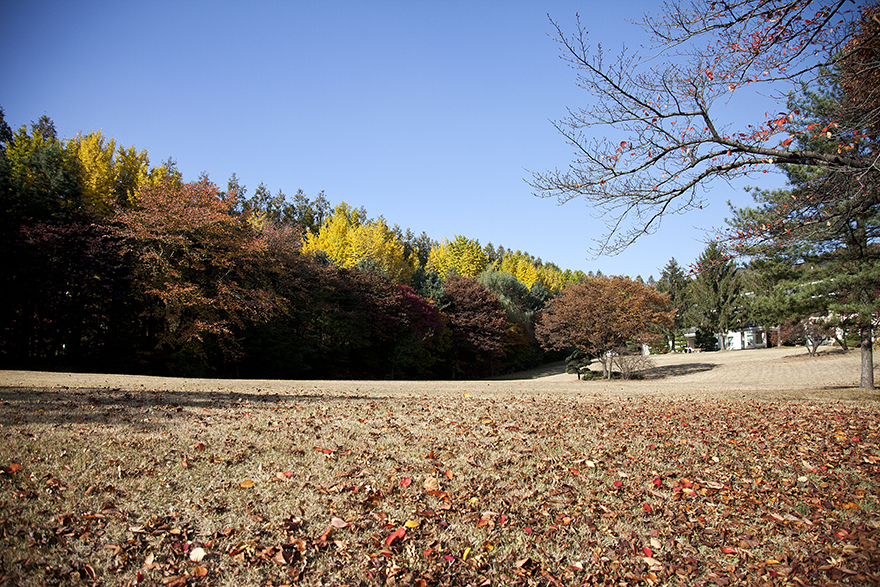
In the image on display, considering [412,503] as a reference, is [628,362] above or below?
below

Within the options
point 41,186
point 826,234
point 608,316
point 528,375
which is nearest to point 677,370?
point 608,316

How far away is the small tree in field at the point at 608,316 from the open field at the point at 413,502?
71.8ft

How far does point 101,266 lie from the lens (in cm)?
1888

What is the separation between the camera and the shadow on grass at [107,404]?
5505 millimetres

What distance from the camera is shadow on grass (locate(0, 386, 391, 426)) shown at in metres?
5.51

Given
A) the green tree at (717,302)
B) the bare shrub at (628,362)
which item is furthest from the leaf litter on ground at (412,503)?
the green tree at (717,302)

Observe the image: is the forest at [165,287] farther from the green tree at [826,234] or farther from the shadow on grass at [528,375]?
the green tree at [826,234]

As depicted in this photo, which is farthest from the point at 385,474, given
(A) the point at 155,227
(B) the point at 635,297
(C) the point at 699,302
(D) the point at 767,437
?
(C) the point at 699,302

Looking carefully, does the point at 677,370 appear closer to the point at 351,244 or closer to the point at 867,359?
the point at 867,359

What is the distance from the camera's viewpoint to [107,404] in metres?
6.84

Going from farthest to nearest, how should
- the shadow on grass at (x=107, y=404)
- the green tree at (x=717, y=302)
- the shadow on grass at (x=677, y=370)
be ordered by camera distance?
the green tree at (x=717, y=302) → the shadow on grass at (x=677, y=370) → the shadow on grass at (x=107, y=404)

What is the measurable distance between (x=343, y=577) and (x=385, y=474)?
1.43 metres

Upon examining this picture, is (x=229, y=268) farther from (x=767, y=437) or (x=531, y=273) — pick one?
(x=531, y=273)

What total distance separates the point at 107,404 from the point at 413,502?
18.0ft
